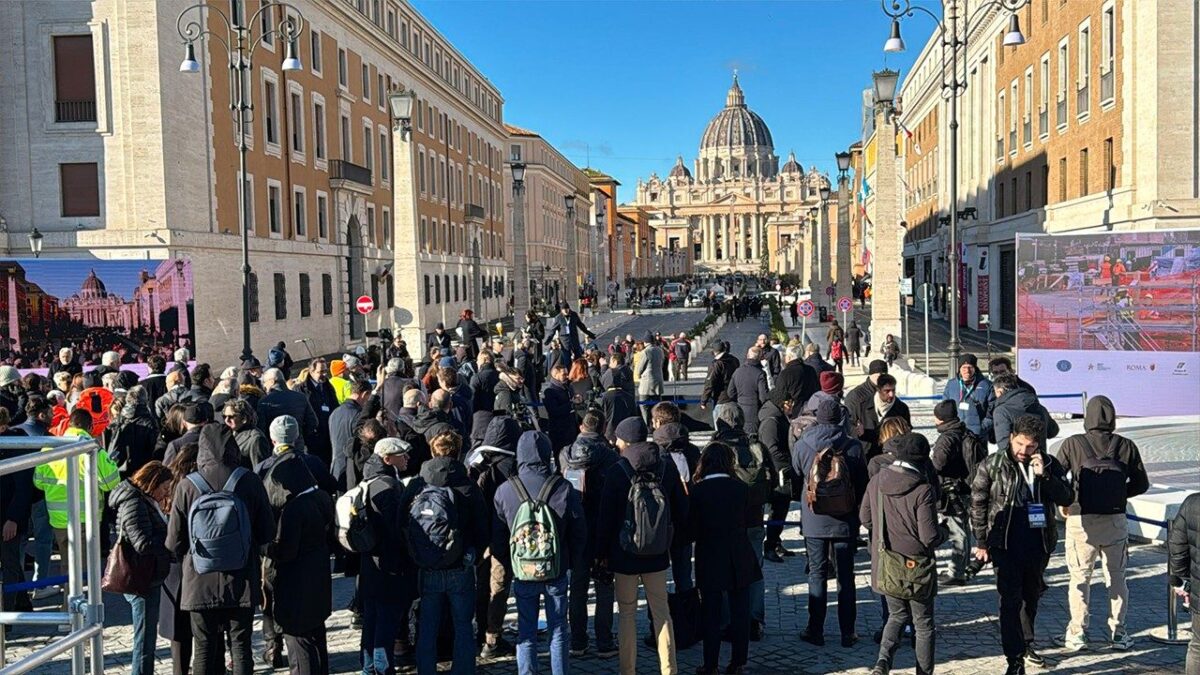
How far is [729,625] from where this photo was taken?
7.06 metres

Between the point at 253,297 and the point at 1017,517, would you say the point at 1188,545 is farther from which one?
the point at 253,297

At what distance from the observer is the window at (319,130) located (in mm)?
38750

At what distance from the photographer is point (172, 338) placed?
26.4 metres

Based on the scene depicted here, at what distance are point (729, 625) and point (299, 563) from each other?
2.89 m

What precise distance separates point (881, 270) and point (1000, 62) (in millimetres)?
19382

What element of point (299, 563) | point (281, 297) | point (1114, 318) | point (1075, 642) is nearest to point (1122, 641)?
point (1075, 642)

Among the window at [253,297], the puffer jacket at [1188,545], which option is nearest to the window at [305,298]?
the window at [253,297]

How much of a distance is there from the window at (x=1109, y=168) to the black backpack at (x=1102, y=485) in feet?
73.7

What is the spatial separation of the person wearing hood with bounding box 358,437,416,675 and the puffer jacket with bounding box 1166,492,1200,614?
4599 mm

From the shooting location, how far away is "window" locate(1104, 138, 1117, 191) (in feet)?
88.0

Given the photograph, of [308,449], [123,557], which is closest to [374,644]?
[123,557]

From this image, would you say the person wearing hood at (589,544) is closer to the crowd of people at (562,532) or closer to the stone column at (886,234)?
the crowd of people at (562,532)

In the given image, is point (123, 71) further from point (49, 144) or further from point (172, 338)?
point (172, 338)

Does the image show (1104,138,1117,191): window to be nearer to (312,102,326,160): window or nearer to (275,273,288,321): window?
(275,273,288,321): window
